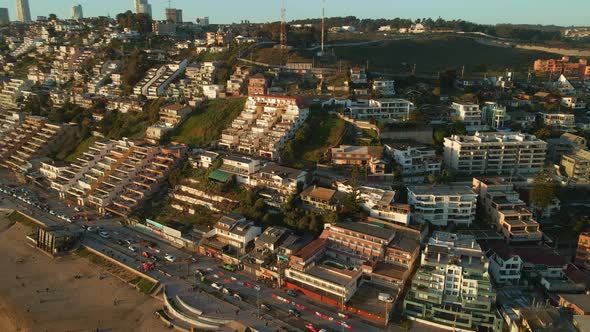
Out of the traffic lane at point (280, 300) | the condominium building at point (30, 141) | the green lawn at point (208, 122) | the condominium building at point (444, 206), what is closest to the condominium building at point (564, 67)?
the green lawn at point (208, 122)

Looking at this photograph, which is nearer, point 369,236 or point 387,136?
point 369,236

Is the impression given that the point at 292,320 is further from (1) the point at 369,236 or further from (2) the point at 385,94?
(2) the point at 385,94

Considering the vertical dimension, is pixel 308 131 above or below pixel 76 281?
above

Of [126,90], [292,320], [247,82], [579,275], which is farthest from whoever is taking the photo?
[126,90]

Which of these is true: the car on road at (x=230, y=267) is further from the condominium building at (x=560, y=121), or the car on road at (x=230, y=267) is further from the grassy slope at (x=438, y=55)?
the grassy slope at (x=438, y=55)

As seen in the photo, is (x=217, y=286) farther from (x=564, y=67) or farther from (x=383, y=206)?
(x=564, y=67)

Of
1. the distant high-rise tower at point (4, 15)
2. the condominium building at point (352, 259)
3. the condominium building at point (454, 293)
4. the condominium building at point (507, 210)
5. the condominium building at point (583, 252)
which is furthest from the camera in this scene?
the distant high-rise tower at point (4, 15)

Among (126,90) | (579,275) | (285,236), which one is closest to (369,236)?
(285,236)
